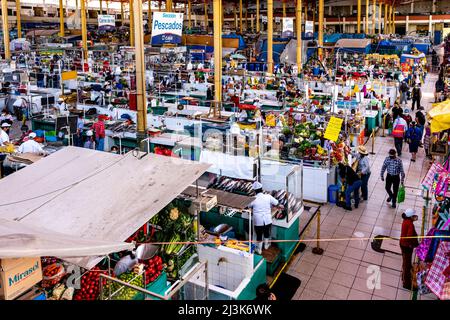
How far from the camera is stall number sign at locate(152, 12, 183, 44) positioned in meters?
14.5

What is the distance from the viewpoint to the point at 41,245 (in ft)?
11.1

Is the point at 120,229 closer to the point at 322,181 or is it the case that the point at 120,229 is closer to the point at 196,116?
the point at 322,181

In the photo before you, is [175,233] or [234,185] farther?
[234,185]

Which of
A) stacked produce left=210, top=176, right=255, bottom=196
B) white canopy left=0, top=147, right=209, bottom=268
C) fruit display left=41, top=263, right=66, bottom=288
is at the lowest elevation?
fruit display left=41, top=263, right=66, bottom=288

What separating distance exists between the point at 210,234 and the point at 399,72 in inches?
776

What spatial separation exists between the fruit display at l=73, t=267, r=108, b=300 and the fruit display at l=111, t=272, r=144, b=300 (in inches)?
5.6

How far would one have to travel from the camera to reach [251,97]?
1812 centimetres

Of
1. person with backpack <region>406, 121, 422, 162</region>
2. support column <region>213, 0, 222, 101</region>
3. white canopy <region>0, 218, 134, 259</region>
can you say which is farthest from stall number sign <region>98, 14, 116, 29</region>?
white canopy <region>0, 218, 134, 259</region>

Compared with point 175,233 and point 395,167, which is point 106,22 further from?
point 175,233

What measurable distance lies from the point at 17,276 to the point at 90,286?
143 centimetres

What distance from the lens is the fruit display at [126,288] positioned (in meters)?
4.85

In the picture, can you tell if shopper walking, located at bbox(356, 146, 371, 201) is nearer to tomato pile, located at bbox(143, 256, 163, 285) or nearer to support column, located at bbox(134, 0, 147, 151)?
support column, located at bbox(134, 0, 147, 151)

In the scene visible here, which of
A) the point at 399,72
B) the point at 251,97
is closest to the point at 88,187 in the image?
the point at 251,97

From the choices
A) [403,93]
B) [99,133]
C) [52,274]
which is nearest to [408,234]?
[52,274]
